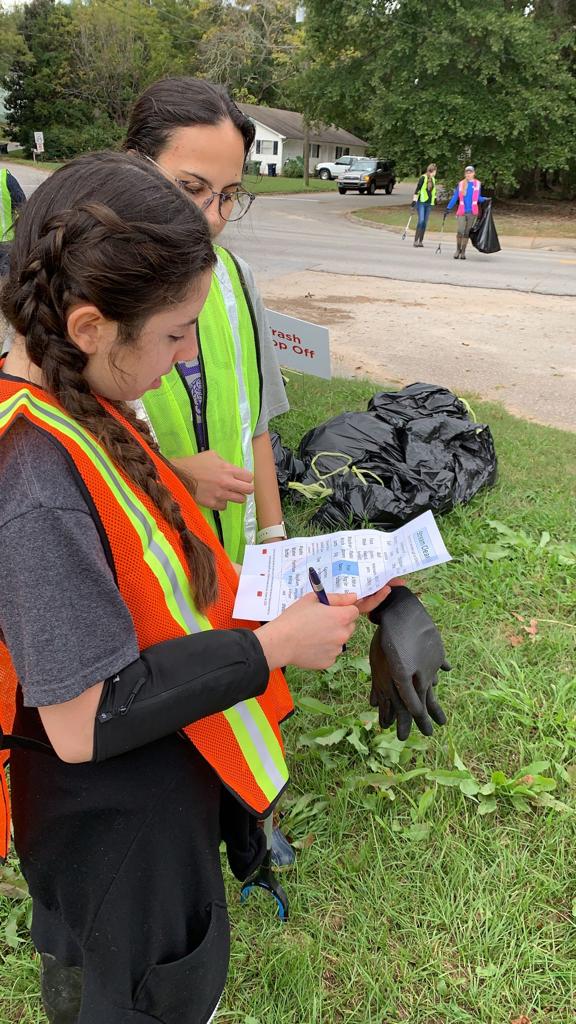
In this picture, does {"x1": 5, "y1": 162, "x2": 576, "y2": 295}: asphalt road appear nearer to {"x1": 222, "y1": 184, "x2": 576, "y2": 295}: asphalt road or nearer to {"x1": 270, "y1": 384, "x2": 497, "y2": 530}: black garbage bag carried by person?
{"x1": 222, "y1": 184, "x2": 576, "y2": 295}: asphalt road

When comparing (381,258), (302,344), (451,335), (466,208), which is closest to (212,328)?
(302,344)

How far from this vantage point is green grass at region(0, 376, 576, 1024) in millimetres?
1670

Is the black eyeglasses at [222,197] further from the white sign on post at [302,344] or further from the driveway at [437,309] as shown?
the white sign on post at [302,344]

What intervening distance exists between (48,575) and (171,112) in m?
1.19

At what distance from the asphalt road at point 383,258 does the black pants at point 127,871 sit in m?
8.09

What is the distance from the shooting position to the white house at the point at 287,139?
47.5m

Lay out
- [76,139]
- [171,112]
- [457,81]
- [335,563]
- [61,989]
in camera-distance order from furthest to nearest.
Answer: [76,139] → [457,81] → [171,112] → [335,563] → [61,989]

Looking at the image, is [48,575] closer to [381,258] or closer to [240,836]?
[240,836]

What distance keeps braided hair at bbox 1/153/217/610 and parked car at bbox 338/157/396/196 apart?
33.7 metres

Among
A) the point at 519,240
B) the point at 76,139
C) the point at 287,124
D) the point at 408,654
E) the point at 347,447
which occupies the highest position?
the point at 287,124

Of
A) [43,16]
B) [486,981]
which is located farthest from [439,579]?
[43,16]

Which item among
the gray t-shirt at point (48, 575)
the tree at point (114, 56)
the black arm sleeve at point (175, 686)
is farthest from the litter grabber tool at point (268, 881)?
the tree at point (114, 56)

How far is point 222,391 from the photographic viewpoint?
1604 mm

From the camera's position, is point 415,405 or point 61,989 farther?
point 415,405
